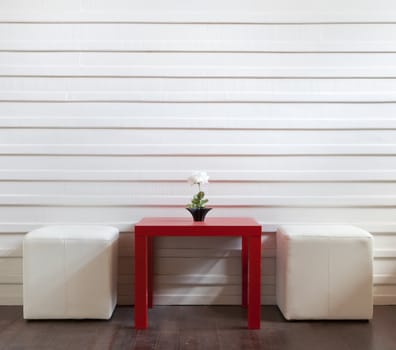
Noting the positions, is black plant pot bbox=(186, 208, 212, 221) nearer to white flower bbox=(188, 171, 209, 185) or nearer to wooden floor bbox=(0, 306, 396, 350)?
white flower bbox=(188, 171, 209, 185)

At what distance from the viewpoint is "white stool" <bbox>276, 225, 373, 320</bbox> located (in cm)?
285

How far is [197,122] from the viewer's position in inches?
128

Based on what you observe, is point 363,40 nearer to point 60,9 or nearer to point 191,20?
point 191,20

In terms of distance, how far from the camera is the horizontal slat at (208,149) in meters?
3.23

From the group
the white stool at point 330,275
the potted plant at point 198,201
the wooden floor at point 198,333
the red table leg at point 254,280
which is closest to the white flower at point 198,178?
the potted plant at point 198,201

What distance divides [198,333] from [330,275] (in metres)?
0.89

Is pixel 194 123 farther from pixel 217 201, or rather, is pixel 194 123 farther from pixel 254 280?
pixel 254 280

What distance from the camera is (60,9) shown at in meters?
3.22

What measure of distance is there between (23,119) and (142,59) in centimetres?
94

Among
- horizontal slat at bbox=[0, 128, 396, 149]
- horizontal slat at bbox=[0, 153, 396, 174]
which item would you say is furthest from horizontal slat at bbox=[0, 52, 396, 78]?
horizontal slat at bbox=[0, 153, 396, 174]

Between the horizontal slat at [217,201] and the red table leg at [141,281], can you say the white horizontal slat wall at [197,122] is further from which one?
the red table leg at [141,281]

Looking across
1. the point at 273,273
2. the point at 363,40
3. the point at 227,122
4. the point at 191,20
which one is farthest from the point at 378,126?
the point at 191,20

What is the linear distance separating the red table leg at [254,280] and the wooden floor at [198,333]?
0.07 metres

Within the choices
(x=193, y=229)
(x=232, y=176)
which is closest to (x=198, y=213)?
(x=193, y=229)
